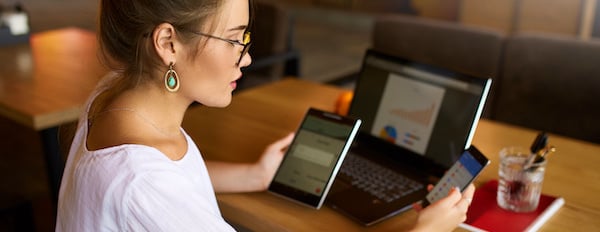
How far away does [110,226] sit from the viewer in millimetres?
998

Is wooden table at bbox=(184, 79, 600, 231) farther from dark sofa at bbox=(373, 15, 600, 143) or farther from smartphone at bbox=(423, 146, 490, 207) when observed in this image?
dark sofa at bbox=(373, 15, 600, 143)

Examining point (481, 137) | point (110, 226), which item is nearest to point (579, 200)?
point (481, 137)

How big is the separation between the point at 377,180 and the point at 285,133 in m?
0.37

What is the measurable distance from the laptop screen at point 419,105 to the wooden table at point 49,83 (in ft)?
2.21

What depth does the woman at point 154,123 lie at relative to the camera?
98cm

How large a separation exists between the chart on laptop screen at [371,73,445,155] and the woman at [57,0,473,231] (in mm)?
325

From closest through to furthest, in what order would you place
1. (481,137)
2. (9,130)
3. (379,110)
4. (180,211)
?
(180,211) < (379,110) < (481,137) < (9,130)

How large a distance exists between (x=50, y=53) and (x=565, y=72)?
1.96 m

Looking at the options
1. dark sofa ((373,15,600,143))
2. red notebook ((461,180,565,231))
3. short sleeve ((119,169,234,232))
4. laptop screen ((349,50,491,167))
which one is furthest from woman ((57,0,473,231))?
dark sofa ((373,15,600,143))

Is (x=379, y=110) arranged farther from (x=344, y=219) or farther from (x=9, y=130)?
(x=9, y=130)

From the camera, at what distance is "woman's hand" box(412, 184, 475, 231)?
3.72 ft

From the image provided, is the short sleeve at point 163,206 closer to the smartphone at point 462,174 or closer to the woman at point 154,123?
the woman at point 154,123

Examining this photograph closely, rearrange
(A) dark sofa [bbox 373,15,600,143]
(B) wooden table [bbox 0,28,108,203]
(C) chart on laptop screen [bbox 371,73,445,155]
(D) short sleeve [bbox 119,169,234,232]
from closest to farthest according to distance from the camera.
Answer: (D) short sleeve [bbox 119,169,234,232], (C) chart on laptop screen [bbox 371,73,445,155], (B) wooden table [bbox 0,28,108,203], (A) dark sofa [bbox 373,15,600,143]

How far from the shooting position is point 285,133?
1710 mm
